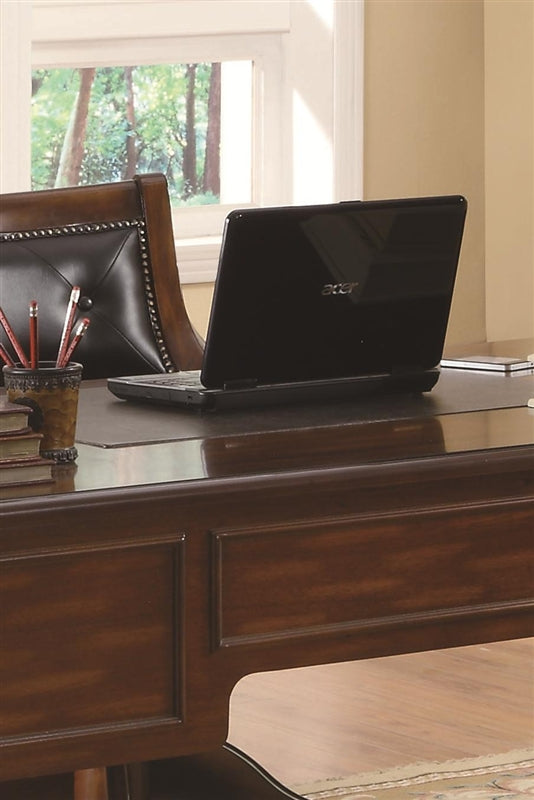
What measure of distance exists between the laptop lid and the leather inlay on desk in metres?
0.05

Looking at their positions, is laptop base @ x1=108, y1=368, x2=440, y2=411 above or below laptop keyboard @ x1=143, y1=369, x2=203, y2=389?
below

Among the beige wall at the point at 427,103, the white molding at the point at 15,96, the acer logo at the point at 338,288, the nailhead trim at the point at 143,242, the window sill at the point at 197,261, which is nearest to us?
the acer logo at the point at 338,288

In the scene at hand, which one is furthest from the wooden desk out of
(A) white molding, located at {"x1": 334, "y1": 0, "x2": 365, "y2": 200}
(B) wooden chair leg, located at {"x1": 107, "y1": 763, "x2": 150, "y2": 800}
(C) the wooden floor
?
(A) white molding, located at {"x1": 334, "y1": 0, "x2": 365, "y2": 200}

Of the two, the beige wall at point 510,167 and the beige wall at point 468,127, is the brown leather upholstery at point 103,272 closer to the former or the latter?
the beige wall at point 468,127

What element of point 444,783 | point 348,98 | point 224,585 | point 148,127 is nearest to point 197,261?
A: point 148,127

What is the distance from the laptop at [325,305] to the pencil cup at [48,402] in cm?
33

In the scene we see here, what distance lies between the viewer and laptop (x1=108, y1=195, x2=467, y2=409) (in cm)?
170

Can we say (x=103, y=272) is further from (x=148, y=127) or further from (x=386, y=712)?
(x=148, y=127)

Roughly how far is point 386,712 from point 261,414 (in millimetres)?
1274

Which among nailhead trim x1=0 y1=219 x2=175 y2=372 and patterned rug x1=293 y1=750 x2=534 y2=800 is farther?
nailhead trim x1=0 y1=219 x2=175 y2=372

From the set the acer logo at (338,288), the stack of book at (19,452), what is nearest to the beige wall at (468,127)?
the acer logo at (338,288)

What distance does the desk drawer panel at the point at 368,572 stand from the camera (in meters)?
1.32

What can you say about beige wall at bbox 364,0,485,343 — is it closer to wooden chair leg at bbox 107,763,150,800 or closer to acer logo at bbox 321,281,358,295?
acer logo at bbox 321,281,358,295

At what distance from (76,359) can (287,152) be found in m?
1.74
